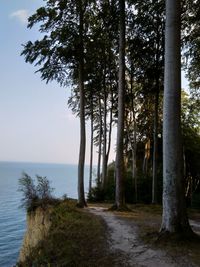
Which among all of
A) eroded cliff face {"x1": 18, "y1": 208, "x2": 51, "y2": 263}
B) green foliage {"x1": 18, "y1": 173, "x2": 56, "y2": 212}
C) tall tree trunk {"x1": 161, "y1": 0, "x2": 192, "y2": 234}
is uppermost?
tall tree trunk {"x1": 161, "y1": 0, "x2": 192, "y2": 234}

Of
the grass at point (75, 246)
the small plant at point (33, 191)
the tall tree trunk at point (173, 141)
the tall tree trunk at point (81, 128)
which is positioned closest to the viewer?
the grass at point (75, 246)

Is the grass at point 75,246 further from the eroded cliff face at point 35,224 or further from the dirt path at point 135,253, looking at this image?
the eroded cliff face at point 35,224

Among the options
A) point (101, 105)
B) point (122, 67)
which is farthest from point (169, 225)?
point (101, 105)

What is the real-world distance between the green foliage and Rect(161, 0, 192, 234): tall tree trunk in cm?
902

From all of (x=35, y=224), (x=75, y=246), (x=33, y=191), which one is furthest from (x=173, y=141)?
(x=33, y=191)

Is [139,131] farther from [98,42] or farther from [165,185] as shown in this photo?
[165,185]

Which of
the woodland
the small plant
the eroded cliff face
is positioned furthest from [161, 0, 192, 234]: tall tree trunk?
the small plant

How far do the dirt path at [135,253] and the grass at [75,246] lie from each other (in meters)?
0.24

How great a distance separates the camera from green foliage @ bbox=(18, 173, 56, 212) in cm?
1622

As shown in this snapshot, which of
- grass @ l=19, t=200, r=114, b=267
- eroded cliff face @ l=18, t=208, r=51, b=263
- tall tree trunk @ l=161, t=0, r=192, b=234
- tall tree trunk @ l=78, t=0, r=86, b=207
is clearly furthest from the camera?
tall tree trunk @ l=78, t=0, r=86, b=207

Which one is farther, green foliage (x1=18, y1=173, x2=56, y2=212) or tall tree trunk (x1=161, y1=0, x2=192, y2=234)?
green foliage (x1=18, y1=173, x2=56, y2=212)

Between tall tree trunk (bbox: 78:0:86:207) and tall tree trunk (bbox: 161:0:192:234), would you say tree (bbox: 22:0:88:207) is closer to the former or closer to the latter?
tall tree trunk (bbox: 78:0:86:207)

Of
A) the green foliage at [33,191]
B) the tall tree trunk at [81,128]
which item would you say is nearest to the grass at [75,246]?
the green foliage at [33,191]

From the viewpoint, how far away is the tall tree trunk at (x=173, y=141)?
788cm
